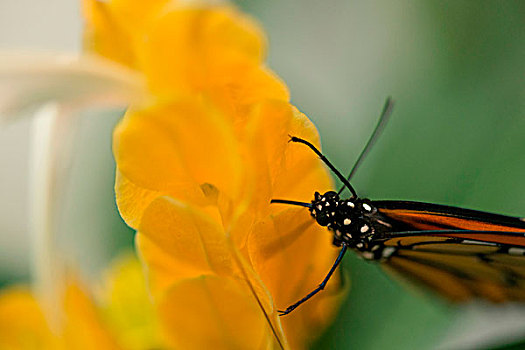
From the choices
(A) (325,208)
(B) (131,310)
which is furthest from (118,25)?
(B) (131,310)

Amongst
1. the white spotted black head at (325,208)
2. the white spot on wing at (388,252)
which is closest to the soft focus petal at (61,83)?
the white spotted black head at (325,208)

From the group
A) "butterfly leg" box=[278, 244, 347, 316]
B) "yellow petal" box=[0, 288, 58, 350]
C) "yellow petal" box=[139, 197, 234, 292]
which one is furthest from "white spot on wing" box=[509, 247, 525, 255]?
"yellow petal" box=[0, 288, 58, 350]

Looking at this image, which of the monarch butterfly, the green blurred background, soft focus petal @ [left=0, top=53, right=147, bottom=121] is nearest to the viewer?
soft focus petal @ [left=0, top=53, right=147, bottom=121]

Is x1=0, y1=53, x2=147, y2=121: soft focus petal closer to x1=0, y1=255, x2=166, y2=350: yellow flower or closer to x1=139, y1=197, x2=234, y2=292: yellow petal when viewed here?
x1=139, y1=197, x2=234, y2=292: yellow petal

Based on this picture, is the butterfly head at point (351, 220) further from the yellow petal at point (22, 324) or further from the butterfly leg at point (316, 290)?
the yellow petal at point (22, 324)

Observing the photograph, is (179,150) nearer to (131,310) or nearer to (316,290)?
(316,290)

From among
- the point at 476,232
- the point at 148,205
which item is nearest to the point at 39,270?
the point at 148,205
